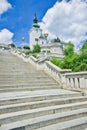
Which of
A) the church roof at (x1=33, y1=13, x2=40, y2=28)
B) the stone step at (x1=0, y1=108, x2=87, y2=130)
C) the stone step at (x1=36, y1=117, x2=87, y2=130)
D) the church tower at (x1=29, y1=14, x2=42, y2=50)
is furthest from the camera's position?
the church roof at (x1=33, y1=13, x2=40, y2=28)

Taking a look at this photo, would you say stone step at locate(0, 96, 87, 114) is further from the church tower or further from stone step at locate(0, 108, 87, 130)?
the church tower

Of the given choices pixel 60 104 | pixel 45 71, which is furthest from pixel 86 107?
pixel 45 71

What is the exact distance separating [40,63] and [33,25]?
84646 millimetres

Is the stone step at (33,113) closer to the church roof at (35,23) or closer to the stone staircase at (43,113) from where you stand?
the stone staircase at (43,113)

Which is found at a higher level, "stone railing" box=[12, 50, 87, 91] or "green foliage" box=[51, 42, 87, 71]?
"green foliage" box=[51, 42, 87, 71]

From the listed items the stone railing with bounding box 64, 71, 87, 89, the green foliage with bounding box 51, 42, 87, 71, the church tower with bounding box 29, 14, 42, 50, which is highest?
the church tower with bounding box 29, 14, 42, 50

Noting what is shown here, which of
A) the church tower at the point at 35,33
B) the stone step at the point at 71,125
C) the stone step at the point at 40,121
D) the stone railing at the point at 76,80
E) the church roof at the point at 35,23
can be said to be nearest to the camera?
Answer: the stone step at the point at 40,121

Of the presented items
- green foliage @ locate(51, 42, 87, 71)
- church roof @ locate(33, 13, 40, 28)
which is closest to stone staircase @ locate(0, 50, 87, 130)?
green foliage @ locate(51, 42, 87, 71)

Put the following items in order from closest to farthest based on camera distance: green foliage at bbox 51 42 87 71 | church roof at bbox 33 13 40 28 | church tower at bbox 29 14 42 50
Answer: green foliage at bbox 51 42 87 71 → church tower at bbox 29 14 42 50 → church roof at bbox 33 13 40 28

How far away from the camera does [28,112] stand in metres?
4.59

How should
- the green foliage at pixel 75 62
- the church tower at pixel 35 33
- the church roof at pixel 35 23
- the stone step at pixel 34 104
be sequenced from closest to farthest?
the stone step at pixel 34 104, the green foliage at pixel 75 62, the church tower at pixel 35 33, the church roof at pixel 35 23

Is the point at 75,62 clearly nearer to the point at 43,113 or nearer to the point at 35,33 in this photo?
the point at 43,113

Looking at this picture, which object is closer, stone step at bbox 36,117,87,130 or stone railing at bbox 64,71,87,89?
stone step at bbox 36,117,87,130

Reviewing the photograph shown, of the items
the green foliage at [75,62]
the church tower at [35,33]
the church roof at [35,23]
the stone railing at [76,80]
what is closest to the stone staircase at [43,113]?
the stone railing at [76,80]
